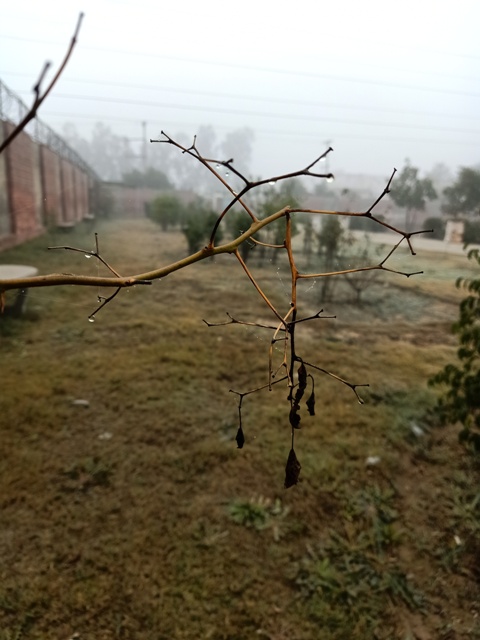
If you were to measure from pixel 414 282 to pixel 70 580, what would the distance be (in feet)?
13.5

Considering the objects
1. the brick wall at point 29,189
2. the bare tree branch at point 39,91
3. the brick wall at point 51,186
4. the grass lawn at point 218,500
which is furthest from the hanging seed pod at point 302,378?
the brick wall at point 51,186

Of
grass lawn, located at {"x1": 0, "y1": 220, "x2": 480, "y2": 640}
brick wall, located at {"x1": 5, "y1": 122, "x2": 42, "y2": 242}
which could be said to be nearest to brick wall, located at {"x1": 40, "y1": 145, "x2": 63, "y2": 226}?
brick wall, located at {"x1": 5, "y1": 122, "x2": 42, "y2": 242}

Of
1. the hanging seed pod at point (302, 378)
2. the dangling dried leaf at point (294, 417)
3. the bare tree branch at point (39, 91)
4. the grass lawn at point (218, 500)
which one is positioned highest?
the bare tree branch at point (39, 91)

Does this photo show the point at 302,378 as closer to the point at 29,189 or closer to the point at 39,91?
the point at 39,91

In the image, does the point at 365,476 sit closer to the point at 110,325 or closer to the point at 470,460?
the point at 470,460

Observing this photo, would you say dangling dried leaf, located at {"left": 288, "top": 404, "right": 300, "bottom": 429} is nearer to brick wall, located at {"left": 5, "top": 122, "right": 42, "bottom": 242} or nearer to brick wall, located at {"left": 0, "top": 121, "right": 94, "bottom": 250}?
brick wall, located at {"left": 0, "top": 121, "right": 94, "bottom": 250}

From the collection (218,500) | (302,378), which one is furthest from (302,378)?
(218,500)

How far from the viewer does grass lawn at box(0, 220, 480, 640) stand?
1049mm

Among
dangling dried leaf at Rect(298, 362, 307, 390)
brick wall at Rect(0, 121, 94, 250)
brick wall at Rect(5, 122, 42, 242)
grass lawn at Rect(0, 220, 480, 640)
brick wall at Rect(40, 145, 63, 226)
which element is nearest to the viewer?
dangling dried leaf at Rect(298, 362, 307, 390)

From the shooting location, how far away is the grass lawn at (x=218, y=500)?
1049mm

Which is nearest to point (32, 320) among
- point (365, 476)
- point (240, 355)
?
point (240, 355)

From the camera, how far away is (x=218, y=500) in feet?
4.59

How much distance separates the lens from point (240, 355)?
249 cm

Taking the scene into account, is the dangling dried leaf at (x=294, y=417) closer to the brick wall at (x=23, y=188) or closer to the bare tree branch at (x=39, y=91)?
the bare tree branch at (x=39, y=91)
